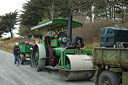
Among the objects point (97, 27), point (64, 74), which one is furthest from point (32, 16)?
point (64, 74)

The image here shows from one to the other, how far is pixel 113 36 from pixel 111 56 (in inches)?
29.9

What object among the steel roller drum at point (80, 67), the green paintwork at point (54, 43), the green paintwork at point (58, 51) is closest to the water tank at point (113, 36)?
the steel roller drum at point (80, 67)

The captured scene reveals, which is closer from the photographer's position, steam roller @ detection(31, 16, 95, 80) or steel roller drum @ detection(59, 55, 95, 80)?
steel roller drum @ detection(59, 55, 95, 80)

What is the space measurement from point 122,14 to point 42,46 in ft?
23.7

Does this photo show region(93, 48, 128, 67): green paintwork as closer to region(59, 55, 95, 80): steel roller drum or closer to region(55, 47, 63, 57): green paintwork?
region(59, 55, 95, 80): steel roller drum

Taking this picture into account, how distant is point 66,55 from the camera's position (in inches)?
299

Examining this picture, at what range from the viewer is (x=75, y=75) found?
7.16m

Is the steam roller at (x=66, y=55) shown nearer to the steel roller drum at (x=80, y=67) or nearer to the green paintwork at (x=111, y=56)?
the steel roller drum at (x=80, y=67)

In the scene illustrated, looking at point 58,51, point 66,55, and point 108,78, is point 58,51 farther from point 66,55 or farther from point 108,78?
point 108,78

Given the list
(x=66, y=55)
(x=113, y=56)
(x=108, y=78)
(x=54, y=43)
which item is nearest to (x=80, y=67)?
(x=66, y=55)

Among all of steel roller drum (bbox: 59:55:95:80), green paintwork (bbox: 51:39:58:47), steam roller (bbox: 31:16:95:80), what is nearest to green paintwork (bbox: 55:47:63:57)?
steam roller (bbox: 31:16:95:80)

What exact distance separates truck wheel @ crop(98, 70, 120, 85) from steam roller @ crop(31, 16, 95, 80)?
1.43 meters

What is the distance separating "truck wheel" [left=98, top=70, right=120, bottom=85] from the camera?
5.20 meters

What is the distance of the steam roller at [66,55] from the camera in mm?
7184
